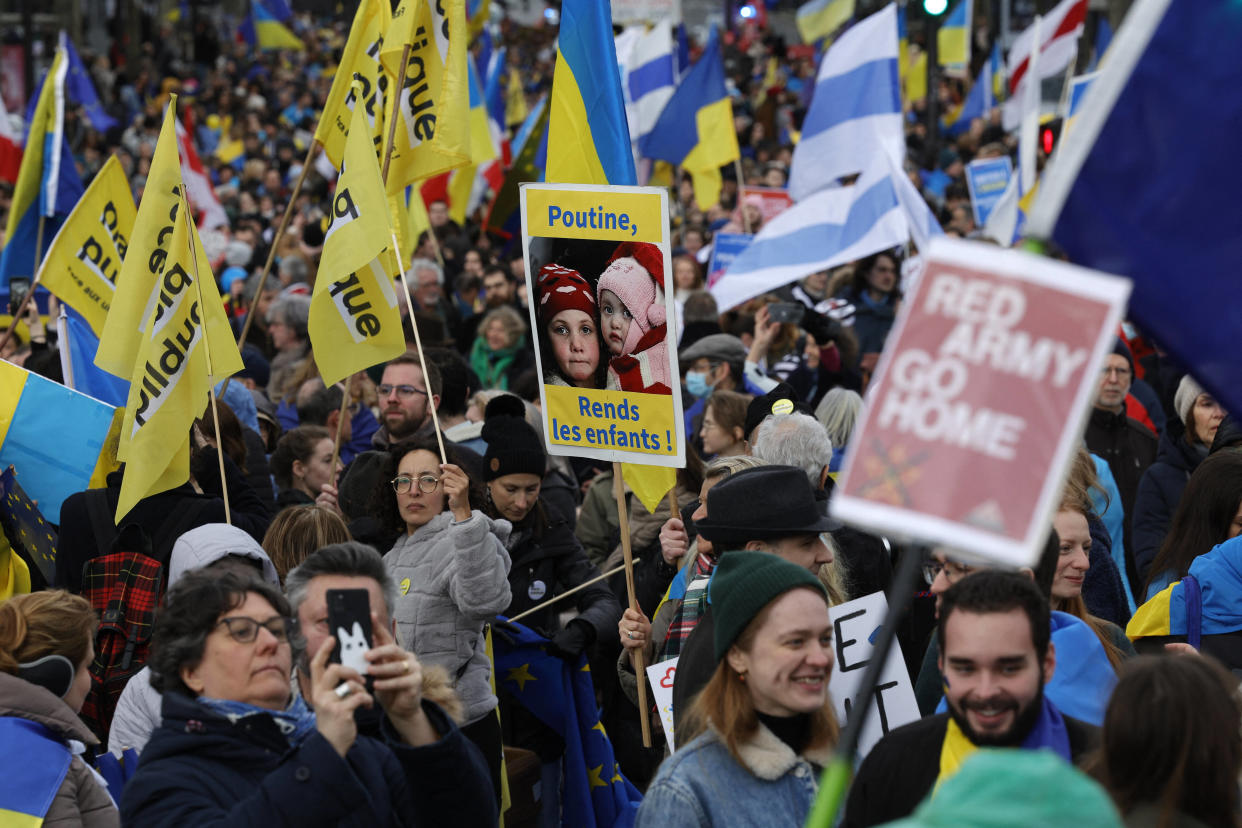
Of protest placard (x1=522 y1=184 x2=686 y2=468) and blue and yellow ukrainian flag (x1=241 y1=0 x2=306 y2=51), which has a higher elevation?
protest placard (x1=522 y1=184 x2=686 y2=468)

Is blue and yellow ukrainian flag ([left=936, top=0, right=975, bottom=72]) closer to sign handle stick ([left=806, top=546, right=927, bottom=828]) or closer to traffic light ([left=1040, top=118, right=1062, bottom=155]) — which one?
traffic light ([left=1040, top=118, right=1062, bottom=155])

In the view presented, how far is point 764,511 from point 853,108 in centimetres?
777

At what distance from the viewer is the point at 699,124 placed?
1403cm

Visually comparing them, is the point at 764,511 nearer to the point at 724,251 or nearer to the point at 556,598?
the point at 556,598

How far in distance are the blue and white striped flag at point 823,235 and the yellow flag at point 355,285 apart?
418cm

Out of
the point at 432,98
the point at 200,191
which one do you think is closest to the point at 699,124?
the point at 200,191

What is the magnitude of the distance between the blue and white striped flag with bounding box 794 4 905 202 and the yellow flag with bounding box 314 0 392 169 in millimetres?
5131

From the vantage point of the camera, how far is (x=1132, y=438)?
7.76 m

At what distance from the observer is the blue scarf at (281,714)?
3332 millimetres

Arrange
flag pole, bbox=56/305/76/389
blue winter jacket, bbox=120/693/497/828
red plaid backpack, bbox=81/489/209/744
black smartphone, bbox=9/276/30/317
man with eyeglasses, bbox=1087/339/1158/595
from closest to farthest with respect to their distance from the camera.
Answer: blue winter jacket, bbox=120/693/497/828 → red plaid backpack, bbox=81/489/209/744 → flag pole, bbox=56/305/76/389 → man with eyeglasses, bbox=1087/339/1158/595 → black smartphone, bbox=9/276/30/317

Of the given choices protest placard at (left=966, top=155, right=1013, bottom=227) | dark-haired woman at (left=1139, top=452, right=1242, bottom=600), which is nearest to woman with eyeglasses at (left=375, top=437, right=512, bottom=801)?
dark-haired woman at (left=1139, top=452, right=1242, bottom=600)

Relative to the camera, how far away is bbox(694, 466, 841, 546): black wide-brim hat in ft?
14.2

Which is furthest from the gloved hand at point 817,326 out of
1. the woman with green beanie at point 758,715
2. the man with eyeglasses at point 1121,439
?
the woman with green beanie at point 758,715

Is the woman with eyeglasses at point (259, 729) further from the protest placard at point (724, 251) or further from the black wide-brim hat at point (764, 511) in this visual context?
the protest placard at point (724, 251)
